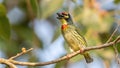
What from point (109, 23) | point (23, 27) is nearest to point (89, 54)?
point (109, 23)

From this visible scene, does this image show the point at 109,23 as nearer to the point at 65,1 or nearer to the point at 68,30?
the point at 65,1

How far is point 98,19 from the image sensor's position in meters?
2.88

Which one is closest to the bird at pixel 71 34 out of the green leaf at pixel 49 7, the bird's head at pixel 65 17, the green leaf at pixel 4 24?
the bird's head at pixel 65 17

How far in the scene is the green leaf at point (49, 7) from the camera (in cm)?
256

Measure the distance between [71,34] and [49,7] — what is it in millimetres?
291

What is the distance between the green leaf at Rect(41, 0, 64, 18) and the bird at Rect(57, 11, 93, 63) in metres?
0.12

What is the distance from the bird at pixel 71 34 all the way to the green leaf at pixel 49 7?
0.12m

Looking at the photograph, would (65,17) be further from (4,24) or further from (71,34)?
(4,24)

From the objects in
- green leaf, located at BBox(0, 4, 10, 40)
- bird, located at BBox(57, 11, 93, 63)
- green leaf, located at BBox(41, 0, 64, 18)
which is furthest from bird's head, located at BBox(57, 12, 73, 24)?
green leaf, located at BBox(0, 4, 10, 40)

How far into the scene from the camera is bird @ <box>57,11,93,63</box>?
7.77ft

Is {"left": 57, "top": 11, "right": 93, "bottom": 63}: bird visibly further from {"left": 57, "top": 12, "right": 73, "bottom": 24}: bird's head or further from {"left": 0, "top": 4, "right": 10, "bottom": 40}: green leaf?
{"left": 0, "top": 4, "right": 10, "bottom": 40}: green leaf

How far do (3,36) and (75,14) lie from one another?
0.68m

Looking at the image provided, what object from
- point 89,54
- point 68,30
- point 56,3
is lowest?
point 89,54

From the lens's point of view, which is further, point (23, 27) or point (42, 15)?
point (23, 27)
